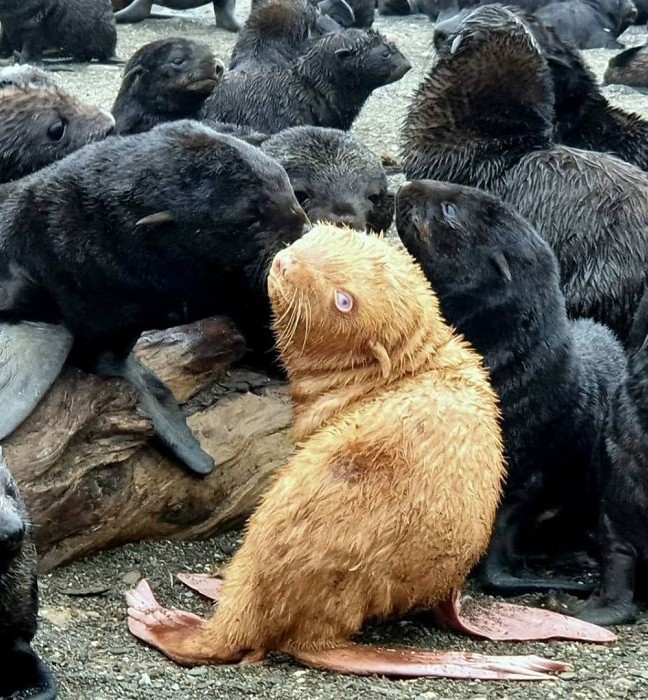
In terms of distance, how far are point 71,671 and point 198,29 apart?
580 inches

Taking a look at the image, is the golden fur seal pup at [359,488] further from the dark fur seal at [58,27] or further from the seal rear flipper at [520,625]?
the dark fur seal at [58,27]

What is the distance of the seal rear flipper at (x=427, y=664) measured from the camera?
3.85m

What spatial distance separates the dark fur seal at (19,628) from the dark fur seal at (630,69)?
11355 mm

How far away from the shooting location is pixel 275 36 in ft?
36.8

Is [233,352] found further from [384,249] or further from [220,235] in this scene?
[384,249]

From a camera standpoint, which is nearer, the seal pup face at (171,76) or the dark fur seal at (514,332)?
the dark fur seal at (514,332)

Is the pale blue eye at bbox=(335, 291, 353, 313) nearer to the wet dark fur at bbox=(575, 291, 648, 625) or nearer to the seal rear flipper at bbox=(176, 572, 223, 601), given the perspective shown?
the seal rear flipper at bbox=(176, 572, 223, 601)

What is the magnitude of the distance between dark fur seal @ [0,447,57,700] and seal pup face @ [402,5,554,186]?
3820 mm

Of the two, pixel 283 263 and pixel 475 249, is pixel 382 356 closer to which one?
pixel 283 263

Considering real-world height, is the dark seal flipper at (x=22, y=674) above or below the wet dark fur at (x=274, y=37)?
below

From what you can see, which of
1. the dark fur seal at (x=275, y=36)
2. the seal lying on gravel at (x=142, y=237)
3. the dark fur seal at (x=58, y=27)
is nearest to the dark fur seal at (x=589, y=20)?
the dark fur seal at (x=58, y=27)

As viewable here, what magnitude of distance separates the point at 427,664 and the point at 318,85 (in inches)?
259

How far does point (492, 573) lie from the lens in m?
4.85

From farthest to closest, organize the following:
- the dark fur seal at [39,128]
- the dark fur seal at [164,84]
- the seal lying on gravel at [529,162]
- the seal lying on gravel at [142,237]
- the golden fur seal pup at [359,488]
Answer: the dark fur seal at [164,84] < the dark fur seal at [39,128] < the seal lying on gravel at [529,162] < the seal lying on gravel at [142,237] < the golden fur seal pup at [359,488]
